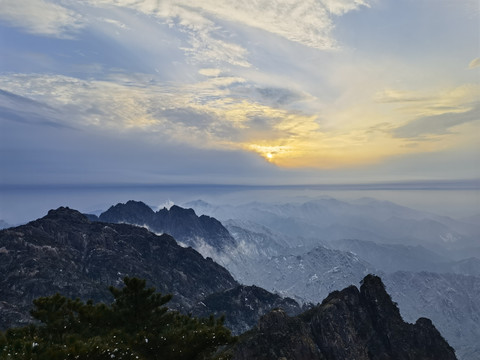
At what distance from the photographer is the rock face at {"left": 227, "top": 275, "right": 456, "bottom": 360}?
126 meters

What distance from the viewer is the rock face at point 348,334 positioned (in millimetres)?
125688

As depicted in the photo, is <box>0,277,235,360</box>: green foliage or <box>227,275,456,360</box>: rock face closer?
<box>0,277,235,360</box>: green foliage

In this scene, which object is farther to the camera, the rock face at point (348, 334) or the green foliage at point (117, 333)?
the rock face at point (348, 334)

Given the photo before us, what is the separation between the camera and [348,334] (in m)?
147

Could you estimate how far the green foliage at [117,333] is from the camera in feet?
64.2

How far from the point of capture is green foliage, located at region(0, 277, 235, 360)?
1958 cm

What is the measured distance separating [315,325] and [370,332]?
3453cm

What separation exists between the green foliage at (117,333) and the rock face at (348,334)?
99501 millimetres

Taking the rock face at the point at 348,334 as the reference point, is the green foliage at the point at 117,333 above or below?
above

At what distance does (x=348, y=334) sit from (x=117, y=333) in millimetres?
149556

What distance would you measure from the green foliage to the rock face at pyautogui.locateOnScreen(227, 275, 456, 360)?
99.5 metres

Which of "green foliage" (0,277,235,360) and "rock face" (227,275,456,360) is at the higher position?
"green foliage" (0,277,235,360)

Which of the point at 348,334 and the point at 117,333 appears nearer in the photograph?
the point at 117,333

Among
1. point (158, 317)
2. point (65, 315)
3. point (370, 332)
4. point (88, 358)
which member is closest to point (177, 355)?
point (158, 317)
